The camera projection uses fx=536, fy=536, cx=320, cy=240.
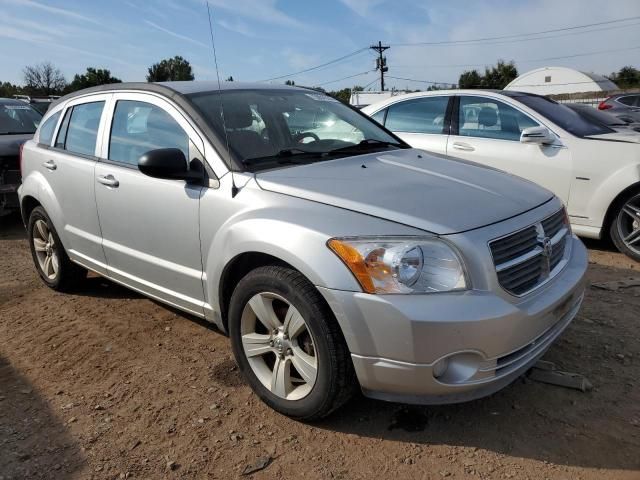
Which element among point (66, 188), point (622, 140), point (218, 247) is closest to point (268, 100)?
point (218, 247)

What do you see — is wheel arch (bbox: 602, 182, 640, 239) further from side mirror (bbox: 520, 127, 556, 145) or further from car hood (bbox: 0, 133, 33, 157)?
car hood (bbox: 0, 133, 33, 157)

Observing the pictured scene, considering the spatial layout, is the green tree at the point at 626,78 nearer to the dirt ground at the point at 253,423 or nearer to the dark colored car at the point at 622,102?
the dark colored car at the point at 622,102

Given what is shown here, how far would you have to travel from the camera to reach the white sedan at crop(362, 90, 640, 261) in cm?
505

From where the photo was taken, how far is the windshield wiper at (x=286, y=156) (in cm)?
300

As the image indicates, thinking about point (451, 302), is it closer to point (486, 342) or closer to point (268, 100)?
point (486, 342)

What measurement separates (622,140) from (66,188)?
16.3 feet

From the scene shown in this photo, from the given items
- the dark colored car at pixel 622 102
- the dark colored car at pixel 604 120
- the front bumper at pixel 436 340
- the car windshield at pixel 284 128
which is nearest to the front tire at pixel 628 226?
the dark colored car at pixel 604 120

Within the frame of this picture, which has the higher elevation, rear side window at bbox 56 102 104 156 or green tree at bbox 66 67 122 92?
green tree at bbox 66 67 122 92

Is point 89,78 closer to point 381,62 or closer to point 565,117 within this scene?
point 381,62

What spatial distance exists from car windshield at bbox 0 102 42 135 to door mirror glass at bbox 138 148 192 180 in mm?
6385

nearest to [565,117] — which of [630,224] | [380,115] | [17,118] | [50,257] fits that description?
[630,224]

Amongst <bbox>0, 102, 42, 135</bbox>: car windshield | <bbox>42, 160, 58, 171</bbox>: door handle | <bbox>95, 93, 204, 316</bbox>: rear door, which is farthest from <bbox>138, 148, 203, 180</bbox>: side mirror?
<bbox>0, 102, 42, 135</bbox>: car windshield

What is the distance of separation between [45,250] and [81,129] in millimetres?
1264

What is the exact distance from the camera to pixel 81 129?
4176 mm
